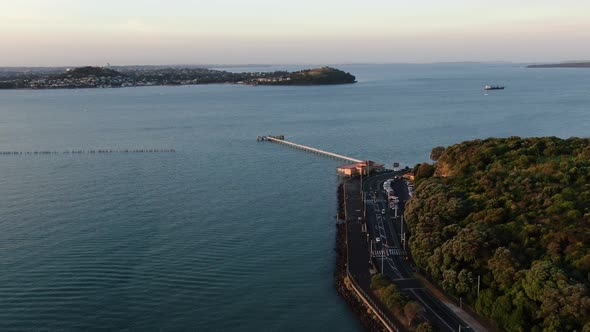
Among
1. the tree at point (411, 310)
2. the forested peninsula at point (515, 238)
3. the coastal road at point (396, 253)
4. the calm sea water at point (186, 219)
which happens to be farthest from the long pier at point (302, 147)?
the tree at point (411, 310)

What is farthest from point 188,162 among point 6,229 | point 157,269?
point 157,269

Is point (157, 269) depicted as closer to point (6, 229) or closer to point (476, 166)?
point (6, 229)

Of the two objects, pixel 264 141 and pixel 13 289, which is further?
pixel 264 141

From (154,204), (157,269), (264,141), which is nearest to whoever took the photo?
(157,269)

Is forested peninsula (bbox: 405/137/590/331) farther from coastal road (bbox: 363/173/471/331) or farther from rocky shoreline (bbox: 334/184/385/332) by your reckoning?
rocky shoreline (bbox: 334/184/385/332)

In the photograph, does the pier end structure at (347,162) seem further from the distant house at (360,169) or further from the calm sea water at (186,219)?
the calm sea water at (186,219)

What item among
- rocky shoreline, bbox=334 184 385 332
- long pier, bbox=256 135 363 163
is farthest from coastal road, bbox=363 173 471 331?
long pier, bbox=256 135 363 163
